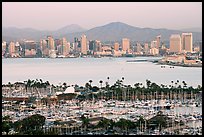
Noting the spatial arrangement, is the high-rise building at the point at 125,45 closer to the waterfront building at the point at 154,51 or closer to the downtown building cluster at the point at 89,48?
the downtown building cluster at the point at 89,48

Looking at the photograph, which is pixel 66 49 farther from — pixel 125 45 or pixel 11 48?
pixel 11 48

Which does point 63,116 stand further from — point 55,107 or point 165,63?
point 165,63

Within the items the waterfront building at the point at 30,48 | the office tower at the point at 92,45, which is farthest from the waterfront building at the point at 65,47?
the waterfront building at the point at 30,48

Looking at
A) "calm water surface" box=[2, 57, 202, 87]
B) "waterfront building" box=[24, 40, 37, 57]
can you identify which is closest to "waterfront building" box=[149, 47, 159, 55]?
"waterfront building" box=[24, 40, 37, 57]

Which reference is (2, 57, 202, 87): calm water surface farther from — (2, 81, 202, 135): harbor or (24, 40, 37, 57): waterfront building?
(2, 81, 202, 135): harbor

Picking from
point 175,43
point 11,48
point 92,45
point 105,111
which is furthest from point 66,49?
point 105,111

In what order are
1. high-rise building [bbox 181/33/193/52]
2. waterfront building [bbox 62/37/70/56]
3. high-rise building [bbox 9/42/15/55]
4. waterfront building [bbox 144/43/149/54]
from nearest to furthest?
high-rise building [bbox 181/33/193/52] → high-rise building [bbox 9/42/15/55] → waterfront building [bbox 62/37/70/56] → waterfront building [bbox 144/43/149/54]

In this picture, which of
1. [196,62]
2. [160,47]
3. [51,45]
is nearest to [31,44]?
[51,45]
